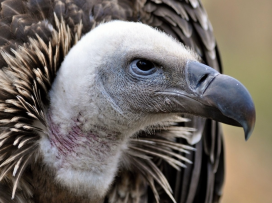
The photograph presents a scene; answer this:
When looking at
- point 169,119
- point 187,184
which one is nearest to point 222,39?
point 187,184

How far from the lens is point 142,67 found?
2186 millimetres

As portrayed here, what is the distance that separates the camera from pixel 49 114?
7.55ft

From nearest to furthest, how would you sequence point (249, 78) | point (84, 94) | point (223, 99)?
point (223, 99)
point (84, 94)
point (249, 78)

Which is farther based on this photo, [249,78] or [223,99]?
[249,78]

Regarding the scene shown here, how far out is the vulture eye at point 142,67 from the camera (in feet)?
7.11

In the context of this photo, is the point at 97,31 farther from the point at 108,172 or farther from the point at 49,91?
the point at 108,172

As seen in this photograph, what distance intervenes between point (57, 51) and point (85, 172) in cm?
58

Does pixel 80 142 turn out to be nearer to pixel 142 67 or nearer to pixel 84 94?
pixel 84 94

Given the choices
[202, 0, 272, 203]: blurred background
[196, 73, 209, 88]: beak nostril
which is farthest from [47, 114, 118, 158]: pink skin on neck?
[202, 0, 272, 203]: blurred background

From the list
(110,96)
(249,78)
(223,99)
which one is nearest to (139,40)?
(110,96)

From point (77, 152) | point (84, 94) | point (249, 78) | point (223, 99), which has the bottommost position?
point (77, 152)

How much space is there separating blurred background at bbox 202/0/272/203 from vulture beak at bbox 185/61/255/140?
3.45 meters

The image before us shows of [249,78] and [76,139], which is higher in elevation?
[249,78]

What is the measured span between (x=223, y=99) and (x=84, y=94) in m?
0.63
